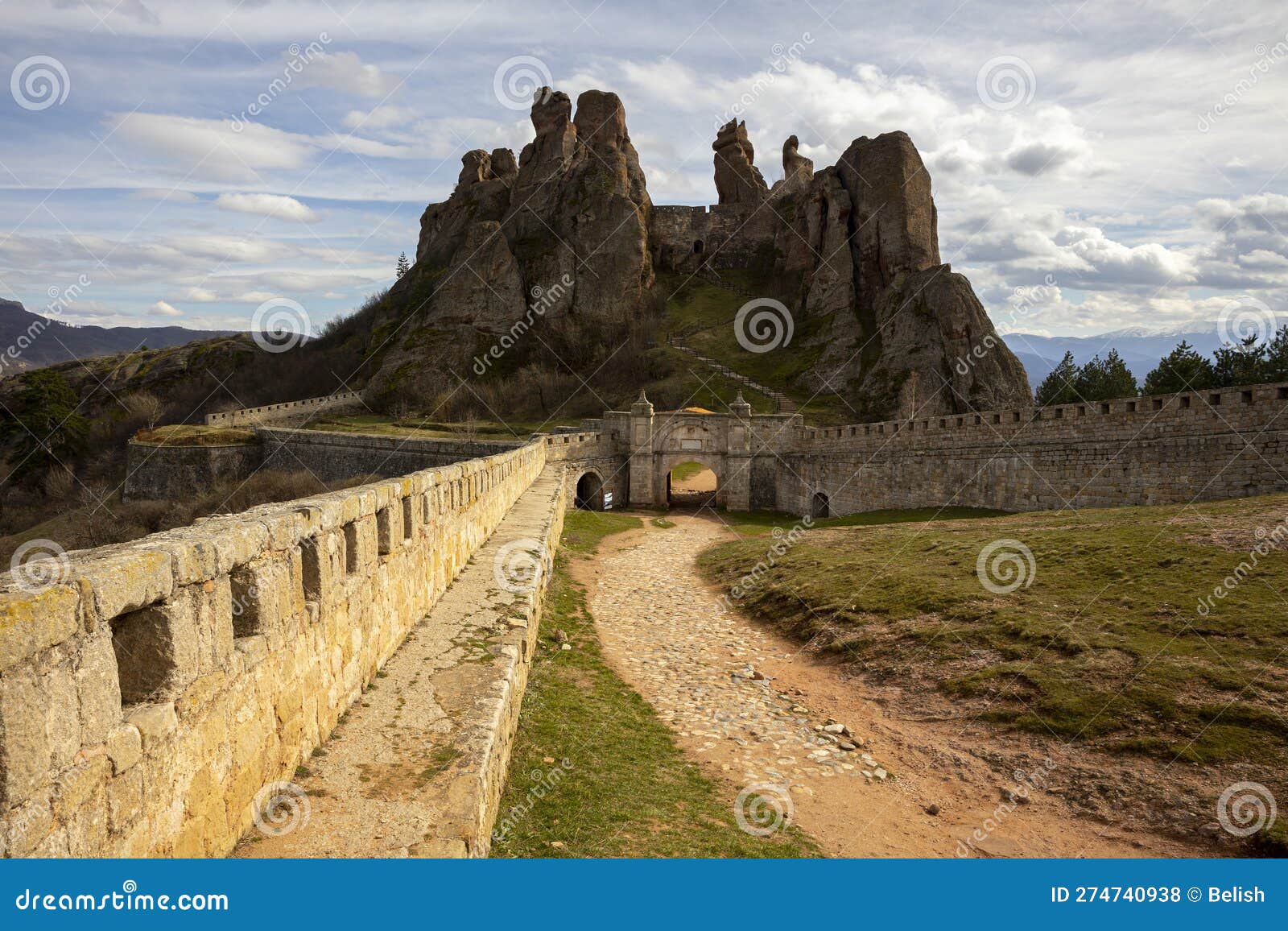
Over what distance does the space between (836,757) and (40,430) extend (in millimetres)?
63116

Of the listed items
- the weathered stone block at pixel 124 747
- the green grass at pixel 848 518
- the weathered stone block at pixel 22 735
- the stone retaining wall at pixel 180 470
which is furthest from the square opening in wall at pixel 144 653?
the stone retaining wall at pixel 180 470

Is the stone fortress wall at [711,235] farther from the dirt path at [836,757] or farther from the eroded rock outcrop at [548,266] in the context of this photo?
the dirt path at [836,757]

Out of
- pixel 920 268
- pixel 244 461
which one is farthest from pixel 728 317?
pixel 244 461

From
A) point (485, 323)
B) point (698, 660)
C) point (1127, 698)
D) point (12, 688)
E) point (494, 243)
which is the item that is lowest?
point (698, 660)

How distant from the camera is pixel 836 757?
27.4ft

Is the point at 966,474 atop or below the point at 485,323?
below

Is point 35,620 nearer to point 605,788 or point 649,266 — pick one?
point 605,788

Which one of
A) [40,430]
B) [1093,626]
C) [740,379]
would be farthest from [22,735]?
[40,430]

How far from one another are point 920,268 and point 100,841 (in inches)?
2298

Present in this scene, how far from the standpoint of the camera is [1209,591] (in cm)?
1044

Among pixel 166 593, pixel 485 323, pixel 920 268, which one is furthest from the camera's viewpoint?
pixel 485 323

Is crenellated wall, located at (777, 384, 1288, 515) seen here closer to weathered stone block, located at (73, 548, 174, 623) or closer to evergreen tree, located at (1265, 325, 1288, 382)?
evergreen tree, located at (1265, 325, 1288, 382)

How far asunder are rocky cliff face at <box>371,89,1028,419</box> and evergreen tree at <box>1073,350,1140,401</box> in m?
3.43

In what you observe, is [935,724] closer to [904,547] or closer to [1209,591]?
[1209,591]
